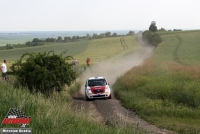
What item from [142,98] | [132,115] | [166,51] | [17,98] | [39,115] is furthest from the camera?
[166,51]

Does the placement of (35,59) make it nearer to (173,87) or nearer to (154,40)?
(173,87)

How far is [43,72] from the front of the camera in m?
18.5

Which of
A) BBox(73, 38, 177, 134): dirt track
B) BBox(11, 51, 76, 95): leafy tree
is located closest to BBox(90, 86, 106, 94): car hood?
BBox(73, 38, 177, 134): dirt track

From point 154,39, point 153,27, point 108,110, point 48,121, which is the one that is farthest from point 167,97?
point 153,27

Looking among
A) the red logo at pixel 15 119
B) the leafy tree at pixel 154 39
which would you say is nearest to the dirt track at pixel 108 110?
the red logo at pixel 15 119

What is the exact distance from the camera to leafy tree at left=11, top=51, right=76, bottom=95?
18.6 meters

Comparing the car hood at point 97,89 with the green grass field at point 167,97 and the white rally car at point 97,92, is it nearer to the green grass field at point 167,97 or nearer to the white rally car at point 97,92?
the white rally car at point 97,92

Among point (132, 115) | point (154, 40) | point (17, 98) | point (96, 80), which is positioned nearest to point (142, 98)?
point (132, 115)

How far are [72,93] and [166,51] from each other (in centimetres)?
3056

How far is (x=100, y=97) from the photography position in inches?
875

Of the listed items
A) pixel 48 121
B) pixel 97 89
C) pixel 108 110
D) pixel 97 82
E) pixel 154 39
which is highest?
pixel 48 121

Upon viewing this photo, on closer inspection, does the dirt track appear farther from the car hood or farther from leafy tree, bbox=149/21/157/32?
leafy tree, bbox=149/21/157/32

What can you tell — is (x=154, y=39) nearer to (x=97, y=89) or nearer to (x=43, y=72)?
(x=97, y=89)

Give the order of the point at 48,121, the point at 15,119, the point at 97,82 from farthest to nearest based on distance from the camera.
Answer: the point at 97,82, the point at 48,121, the point at 15,119
